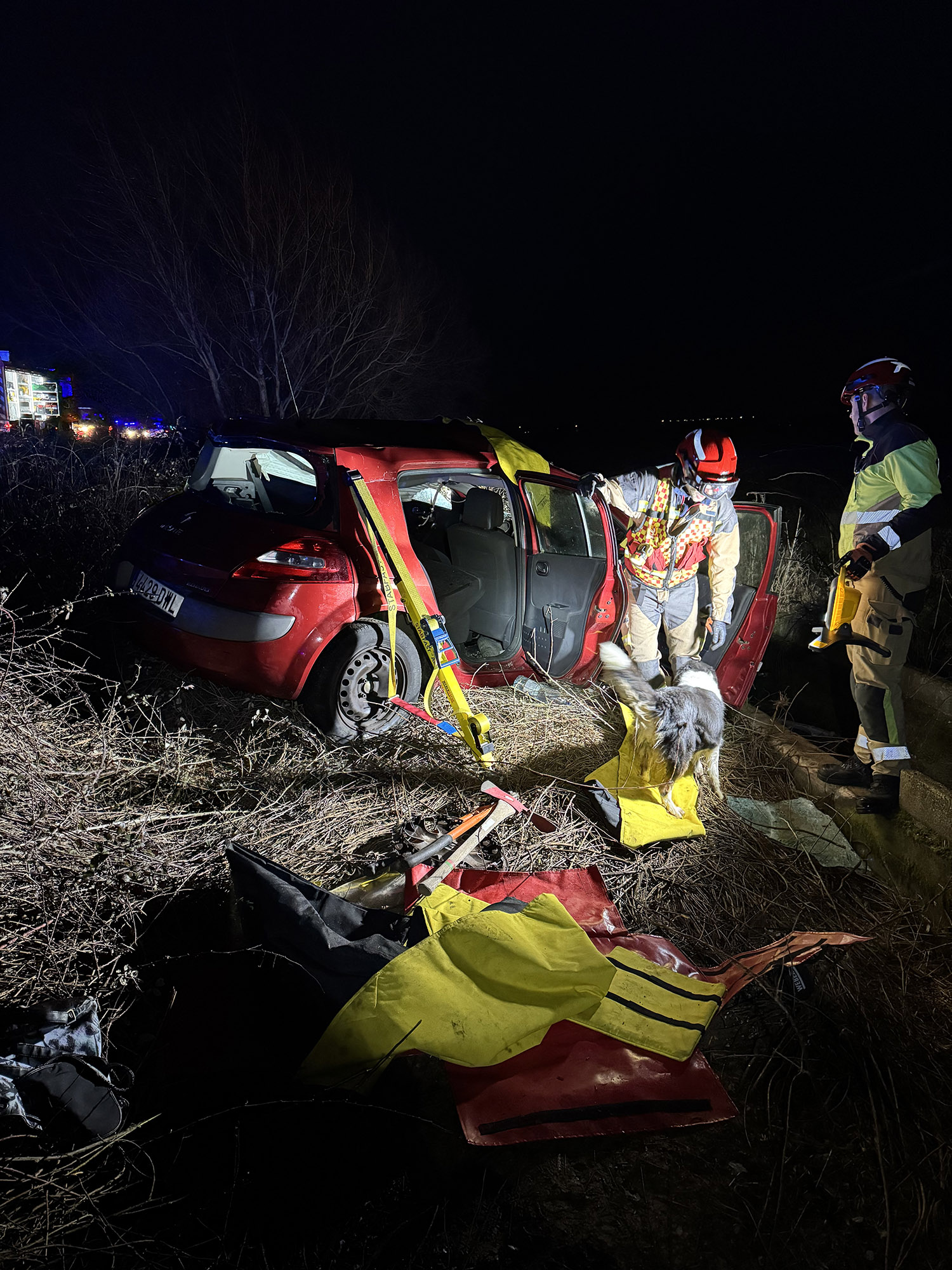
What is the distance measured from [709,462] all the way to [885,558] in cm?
102

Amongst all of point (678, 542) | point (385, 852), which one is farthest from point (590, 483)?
point (385, 852)

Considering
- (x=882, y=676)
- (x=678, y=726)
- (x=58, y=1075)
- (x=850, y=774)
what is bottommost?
(x=850, y=774)

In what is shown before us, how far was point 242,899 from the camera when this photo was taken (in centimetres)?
208

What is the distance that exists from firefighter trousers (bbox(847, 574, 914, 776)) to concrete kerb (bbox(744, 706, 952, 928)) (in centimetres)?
26

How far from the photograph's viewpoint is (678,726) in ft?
10.8

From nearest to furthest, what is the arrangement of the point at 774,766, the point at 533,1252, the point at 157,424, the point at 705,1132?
1. the point at 533,1252
2. the point at 705,1132
3. the point at 774,766
4. the point at 157,424

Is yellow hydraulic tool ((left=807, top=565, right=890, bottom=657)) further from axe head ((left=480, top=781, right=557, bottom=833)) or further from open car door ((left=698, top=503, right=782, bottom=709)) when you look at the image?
axe head ((left=480, top=781, right=557, bottom=833))

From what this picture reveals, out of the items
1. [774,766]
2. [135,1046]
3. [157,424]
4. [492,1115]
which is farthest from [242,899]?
[157,424]

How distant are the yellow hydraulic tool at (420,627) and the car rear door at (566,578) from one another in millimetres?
860

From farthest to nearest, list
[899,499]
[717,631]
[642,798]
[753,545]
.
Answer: [753,545] → [717,631] → [899,499] → [642,798]

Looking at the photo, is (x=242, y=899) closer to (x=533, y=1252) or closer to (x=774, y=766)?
(x=533, y=1252)

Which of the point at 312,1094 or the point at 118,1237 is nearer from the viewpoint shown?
the point at 118,1237

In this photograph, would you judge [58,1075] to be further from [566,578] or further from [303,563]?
[566,578]

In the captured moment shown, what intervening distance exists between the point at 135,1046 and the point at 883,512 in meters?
3.91
